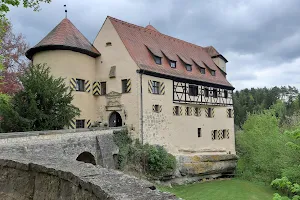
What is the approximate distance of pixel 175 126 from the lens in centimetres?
2298

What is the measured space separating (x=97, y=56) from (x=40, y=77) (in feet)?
22.9

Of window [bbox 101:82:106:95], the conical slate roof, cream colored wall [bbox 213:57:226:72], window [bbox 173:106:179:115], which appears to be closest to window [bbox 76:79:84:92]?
window [bbox 101:82:106:95]

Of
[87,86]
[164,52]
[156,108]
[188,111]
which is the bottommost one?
[188,111]

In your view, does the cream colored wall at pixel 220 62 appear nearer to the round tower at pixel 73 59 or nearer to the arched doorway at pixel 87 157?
the round tower at pixel 73 59

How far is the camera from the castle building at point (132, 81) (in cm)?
1991

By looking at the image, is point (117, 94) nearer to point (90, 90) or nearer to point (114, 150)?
point (90, 90)

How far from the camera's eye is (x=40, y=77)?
15.5 metres

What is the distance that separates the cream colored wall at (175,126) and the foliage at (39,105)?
6.16 m

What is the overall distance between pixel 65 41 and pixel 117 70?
3.87 m

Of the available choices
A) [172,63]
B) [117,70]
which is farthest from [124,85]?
[172,63]

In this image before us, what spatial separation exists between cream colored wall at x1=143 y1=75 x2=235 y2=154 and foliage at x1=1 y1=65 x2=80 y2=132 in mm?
6164

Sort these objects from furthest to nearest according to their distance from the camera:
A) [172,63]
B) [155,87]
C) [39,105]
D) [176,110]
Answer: [172,63] < [176,110] < [155,87] < [39,105]

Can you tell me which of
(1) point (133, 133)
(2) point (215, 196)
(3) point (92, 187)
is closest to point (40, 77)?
(1) point (133, 133)

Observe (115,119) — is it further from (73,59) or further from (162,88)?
(73,59)
